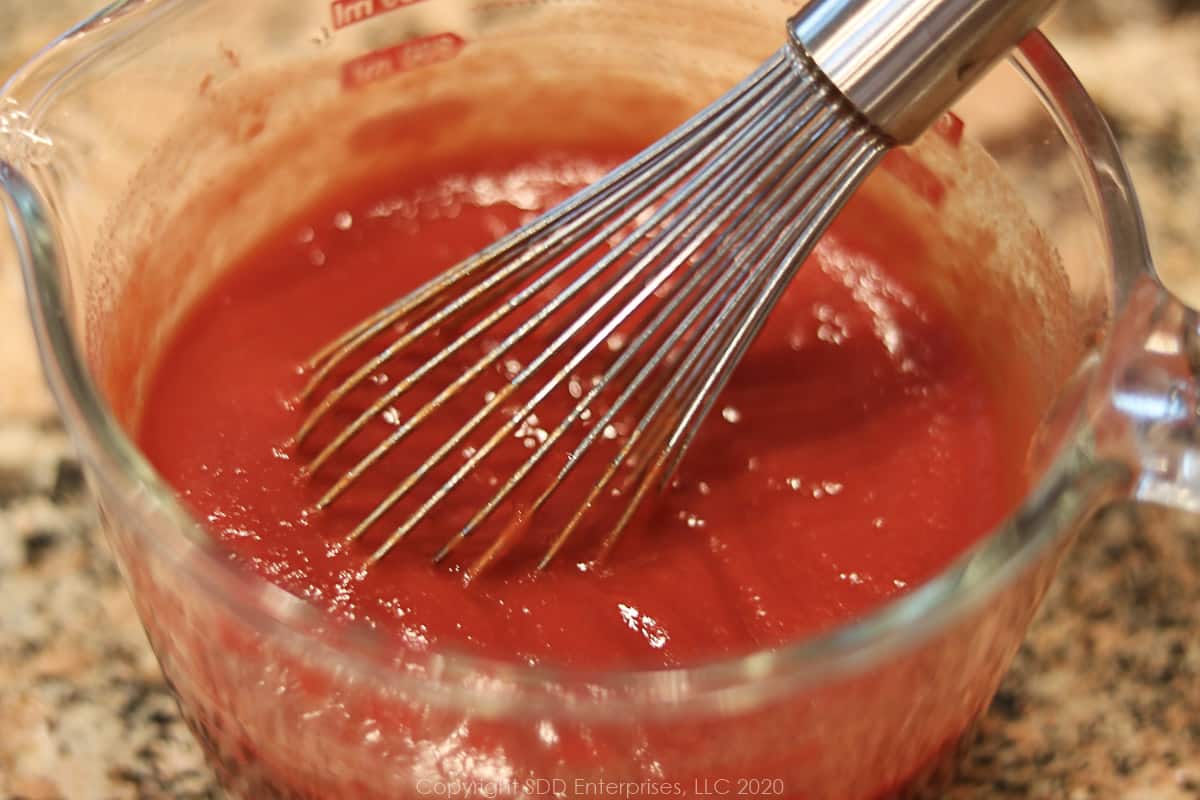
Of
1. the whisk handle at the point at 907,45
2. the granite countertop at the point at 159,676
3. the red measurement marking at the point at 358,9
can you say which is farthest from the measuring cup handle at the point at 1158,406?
the red measurement marking at the point at 358,9

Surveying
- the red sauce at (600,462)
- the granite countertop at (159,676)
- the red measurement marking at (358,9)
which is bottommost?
the granite countertop at (159,676)

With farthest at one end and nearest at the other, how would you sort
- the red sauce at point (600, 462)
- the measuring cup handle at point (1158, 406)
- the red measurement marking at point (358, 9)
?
the red measurement marking at point (358, 9) < the red sauce at point (600, 462) < the measuring cup handle at point (1158, 406)

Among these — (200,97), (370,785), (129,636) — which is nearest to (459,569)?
(370,785)

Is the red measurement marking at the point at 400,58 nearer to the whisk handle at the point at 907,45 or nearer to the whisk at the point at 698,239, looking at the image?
the whisk at the point at 698,239

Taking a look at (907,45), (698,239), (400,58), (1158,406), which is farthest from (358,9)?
(1158,406)

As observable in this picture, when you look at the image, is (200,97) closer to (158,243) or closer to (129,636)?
(158,243)

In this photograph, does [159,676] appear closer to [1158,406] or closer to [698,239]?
[698,239]

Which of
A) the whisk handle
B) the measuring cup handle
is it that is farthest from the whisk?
the measuring cup handle
